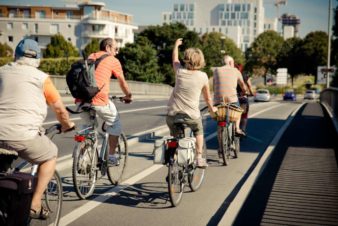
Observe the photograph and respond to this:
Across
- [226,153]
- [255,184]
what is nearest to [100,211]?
[255,184]

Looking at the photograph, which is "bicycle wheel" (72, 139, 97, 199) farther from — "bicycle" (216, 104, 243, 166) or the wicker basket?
the wicker basket

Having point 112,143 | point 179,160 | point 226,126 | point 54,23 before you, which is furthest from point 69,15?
point 179,160

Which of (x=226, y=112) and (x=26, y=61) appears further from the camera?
(x=226, y=112)

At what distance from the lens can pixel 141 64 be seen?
6262 centimetres

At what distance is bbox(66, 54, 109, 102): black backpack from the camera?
21.2ft

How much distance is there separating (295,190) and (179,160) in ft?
6.39

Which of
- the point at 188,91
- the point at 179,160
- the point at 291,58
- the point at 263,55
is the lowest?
the point at 179,160

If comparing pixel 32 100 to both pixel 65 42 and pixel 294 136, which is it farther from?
pixel 65 42

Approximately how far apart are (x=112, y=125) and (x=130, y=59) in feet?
183

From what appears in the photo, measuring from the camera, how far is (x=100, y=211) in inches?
238

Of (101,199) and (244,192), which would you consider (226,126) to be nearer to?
(244,192)

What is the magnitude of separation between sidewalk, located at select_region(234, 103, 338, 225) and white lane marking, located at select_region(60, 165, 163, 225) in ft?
5.49

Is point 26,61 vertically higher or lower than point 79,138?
higher

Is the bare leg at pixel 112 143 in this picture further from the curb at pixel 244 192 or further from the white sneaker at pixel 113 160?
the curb at pixel 244 192
